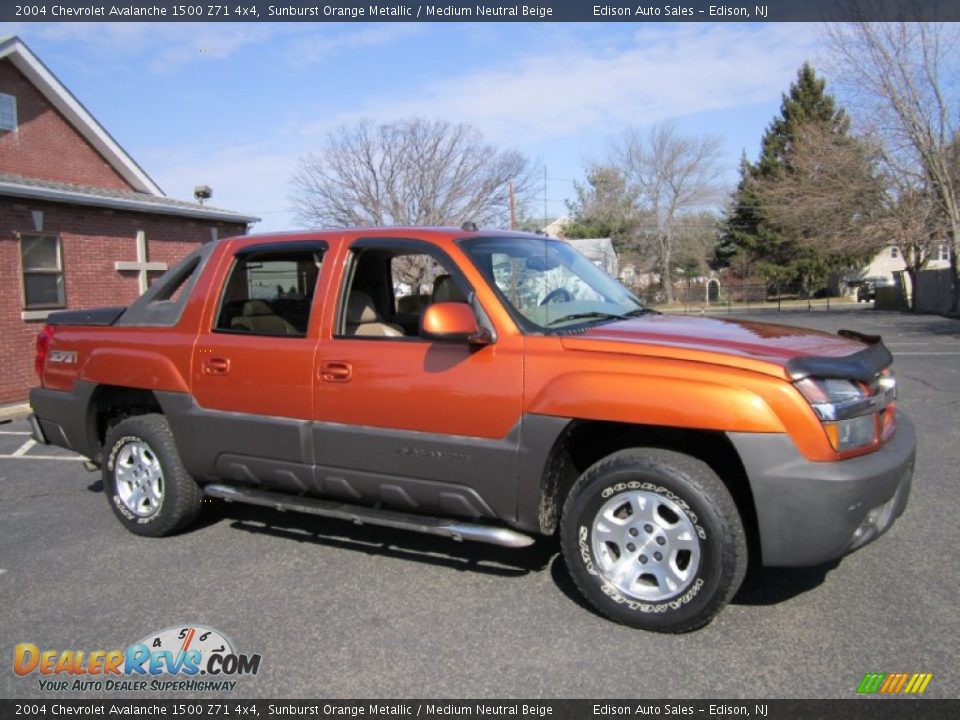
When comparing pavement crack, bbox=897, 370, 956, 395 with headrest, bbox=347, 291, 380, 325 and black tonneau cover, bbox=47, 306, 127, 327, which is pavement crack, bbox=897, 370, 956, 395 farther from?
black tonneau cover, bbox=47, 306, 127, 327

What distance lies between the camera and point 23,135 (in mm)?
15930

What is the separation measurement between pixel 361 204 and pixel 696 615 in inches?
1118

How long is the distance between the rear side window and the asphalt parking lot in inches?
54.2

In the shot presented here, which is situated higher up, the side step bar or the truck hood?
the truck hood

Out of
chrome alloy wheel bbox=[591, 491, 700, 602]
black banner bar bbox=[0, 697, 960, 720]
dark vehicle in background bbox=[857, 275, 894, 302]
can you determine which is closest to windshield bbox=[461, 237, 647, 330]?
chrome alloy wheel bbox=[591, 491, 700, 602]

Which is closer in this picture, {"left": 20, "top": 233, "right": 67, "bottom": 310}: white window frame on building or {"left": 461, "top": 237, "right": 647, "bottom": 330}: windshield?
{"left": 461, "top": 237, "right": 647, "bottom": 330}: windshield

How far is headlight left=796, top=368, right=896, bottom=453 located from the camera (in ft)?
10.2

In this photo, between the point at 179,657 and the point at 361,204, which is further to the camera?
the point at 361,204

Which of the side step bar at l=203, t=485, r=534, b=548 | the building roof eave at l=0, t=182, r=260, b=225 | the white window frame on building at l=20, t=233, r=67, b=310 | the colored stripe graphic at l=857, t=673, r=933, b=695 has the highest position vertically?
the building roof eave at l=0, t=182, r=260, b=225

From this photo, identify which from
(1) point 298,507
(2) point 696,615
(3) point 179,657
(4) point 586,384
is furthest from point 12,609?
(2) point 696,615

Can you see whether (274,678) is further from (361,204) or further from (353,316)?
(361,204)

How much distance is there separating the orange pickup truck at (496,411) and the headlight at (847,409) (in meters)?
0.01

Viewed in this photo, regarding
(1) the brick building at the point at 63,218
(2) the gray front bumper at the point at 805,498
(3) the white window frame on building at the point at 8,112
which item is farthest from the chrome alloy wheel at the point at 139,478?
(3) the white window frame on building at the point at 8,112

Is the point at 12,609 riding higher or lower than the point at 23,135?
lower
